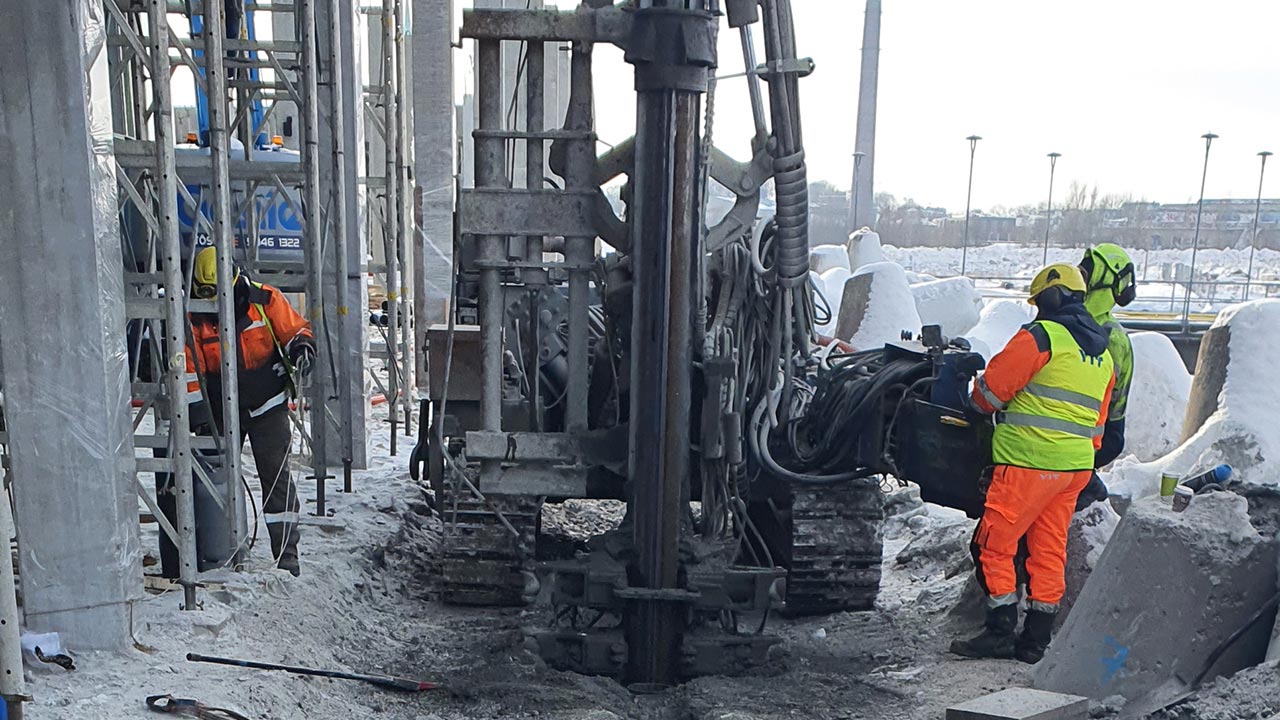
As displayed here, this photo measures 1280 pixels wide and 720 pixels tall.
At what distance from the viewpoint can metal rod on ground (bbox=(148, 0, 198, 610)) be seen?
193 inches

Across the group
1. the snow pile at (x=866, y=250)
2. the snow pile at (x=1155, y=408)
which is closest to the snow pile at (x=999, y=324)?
the snow pile at (x=1155, y=408)

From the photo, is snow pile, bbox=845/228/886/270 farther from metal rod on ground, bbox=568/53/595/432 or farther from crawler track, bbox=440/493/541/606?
metal rod on ground, bbox=568/53/595/432

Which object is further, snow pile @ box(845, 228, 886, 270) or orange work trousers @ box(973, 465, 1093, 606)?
snow pile @ box(845, 228, 886, 270)

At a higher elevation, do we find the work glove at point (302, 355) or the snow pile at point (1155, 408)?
the work glove at point (302, 355)

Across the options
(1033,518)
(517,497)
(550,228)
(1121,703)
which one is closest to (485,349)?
(550,228)

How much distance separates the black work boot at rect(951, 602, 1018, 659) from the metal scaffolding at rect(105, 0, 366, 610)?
151 inches

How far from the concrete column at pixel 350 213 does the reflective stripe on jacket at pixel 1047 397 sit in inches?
191

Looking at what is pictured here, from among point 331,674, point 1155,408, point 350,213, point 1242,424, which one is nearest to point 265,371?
point 331,674

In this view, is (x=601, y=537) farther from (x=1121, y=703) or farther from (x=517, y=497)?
(x=1121, y=703)

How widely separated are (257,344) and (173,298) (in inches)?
40.9

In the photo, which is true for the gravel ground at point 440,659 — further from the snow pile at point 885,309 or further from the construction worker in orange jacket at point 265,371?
the snow pile at point 885,309

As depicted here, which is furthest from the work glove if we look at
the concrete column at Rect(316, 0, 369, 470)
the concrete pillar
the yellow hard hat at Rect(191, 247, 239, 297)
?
the concrete pillar

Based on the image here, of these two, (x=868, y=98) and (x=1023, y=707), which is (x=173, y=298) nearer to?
(x=1023, y=707)

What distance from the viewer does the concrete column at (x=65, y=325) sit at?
4195mm
